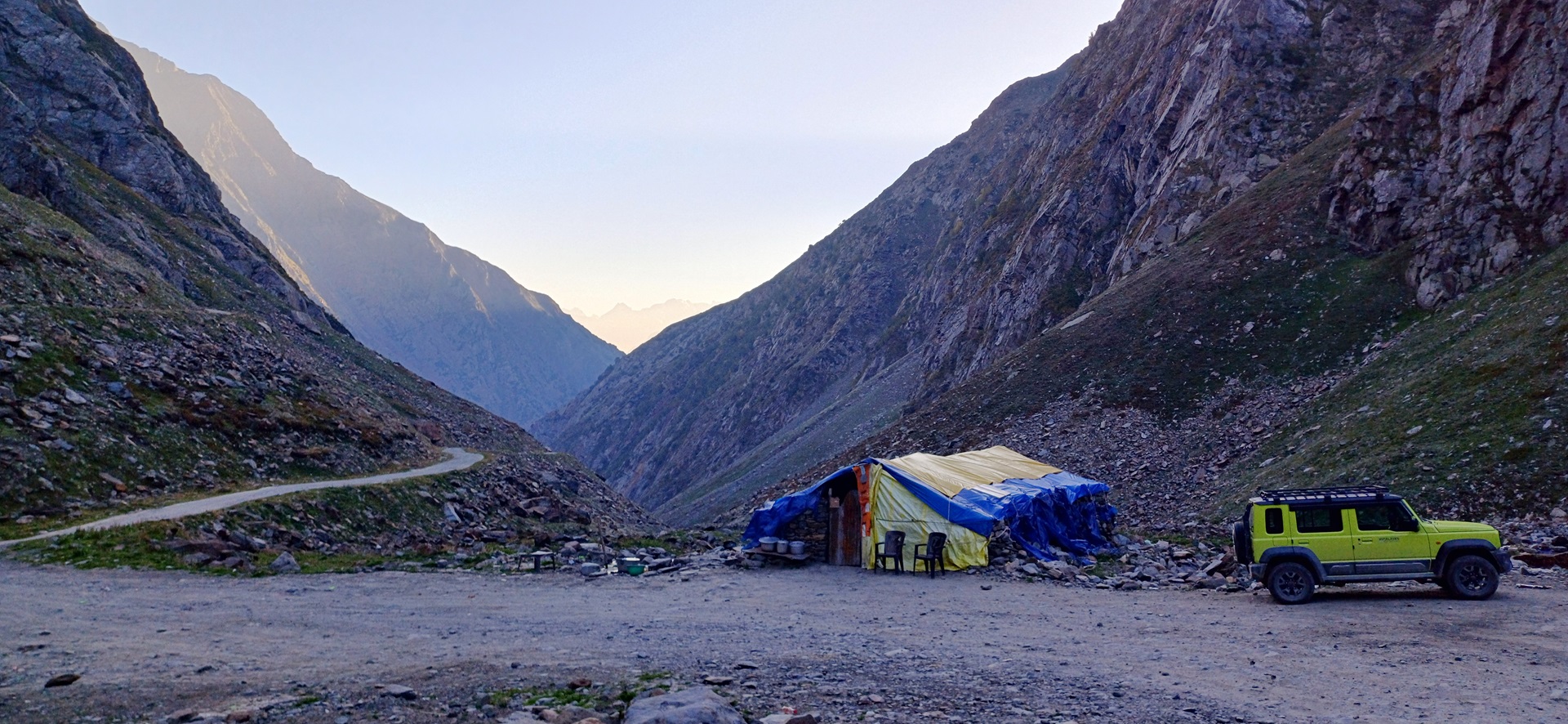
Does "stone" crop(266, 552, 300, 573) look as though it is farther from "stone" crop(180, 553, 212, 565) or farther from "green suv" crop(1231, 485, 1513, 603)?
"green suv" crop(1231, 485, 1513, 603)

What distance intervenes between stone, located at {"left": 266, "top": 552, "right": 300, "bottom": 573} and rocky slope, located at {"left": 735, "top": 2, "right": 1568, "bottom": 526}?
28.2 m

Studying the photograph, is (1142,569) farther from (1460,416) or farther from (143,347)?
(143,347)

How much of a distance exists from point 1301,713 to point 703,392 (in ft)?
523

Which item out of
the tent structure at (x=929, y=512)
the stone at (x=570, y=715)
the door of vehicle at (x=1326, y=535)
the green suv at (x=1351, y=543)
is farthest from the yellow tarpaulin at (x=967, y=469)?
the stone at (x=570, y=715)

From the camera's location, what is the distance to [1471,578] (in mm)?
16766

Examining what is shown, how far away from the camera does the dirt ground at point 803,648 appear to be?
10203 millimetres

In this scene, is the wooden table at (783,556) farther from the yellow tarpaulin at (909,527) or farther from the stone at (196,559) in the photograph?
the stone at (196,559)

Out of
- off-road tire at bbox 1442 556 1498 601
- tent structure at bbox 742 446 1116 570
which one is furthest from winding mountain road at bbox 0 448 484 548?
off-road tire at bbox 1442 556 1498 601

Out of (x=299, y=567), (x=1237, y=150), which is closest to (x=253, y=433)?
(x=299, y=567)

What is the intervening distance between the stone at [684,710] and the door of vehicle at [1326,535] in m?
13.6

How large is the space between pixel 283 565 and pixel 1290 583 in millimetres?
22076

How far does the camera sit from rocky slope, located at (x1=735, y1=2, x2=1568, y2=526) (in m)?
26.8

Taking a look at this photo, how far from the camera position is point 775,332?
15700 centimetres

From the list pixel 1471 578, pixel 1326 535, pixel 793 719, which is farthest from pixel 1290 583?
pixel 793 719
